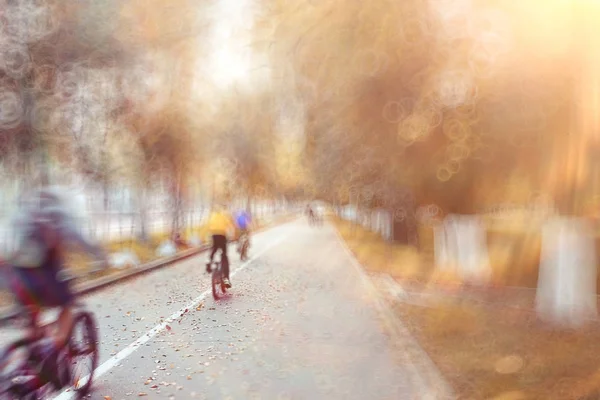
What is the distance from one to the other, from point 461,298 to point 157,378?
738 centimetres

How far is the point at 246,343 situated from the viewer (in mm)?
8086

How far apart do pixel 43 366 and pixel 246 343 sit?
11.1 ft

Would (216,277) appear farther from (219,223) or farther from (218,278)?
(219,223)

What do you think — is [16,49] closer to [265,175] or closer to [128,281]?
[128,281]

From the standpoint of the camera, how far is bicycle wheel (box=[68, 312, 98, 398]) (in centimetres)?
566

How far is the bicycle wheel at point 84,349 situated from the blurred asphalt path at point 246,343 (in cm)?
15

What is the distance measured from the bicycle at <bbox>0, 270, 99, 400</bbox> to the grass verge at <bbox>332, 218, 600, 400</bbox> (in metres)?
3.70

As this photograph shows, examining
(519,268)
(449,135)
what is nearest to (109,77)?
(449,135)

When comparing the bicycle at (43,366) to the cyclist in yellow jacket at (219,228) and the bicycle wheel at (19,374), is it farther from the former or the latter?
the cyclist in yellow jacket at (219,228)

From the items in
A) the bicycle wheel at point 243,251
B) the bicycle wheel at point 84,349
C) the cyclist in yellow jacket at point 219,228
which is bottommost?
the bicycle wheel at point 243,251

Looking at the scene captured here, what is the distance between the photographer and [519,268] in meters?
20.0

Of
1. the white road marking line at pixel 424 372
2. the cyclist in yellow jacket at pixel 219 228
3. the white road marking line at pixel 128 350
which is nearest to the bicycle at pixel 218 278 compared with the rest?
the cyclist in yellow jacket at pixel 219 228

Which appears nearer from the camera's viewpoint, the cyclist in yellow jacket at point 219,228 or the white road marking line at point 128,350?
the white road marking line at point 128,350

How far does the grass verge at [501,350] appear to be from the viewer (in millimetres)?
5812
